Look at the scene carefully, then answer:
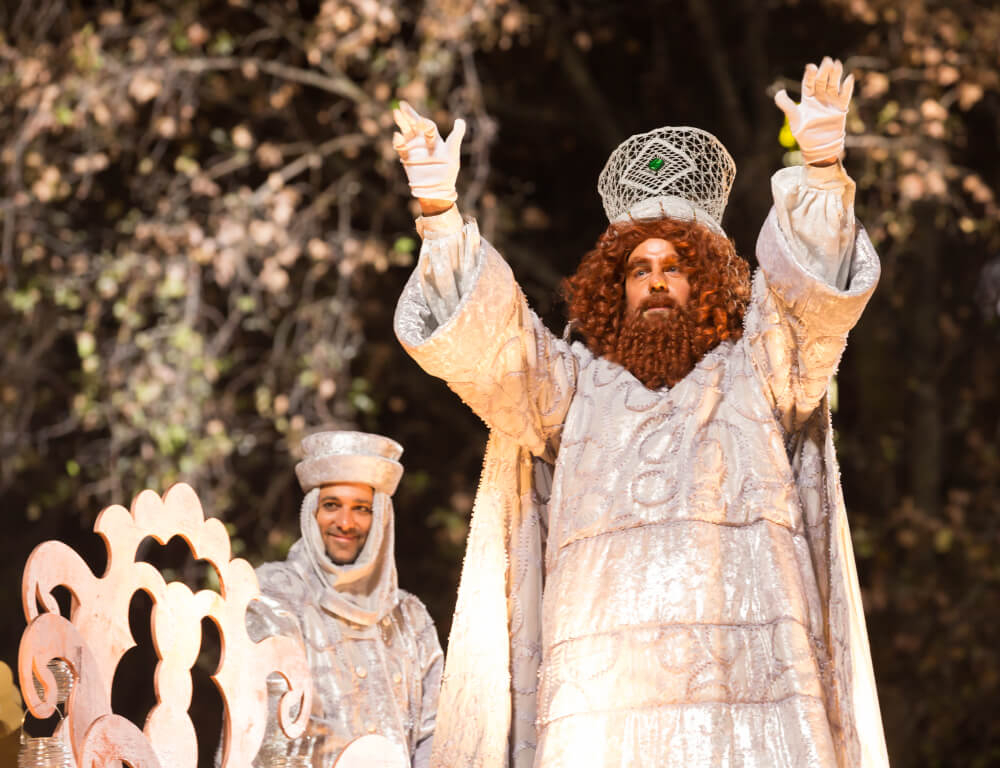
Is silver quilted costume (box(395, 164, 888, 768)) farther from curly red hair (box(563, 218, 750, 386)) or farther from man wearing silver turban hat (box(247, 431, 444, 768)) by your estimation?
man wearing silver turban hat (box(247, 431, 444, 768))

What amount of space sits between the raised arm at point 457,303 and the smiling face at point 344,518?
6.54ft

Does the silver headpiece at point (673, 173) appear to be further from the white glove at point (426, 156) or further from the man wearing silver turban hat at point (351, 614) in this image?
the man wearing silver turban hat at point (351, 614)

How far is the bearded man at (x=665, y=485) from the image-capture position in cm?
341

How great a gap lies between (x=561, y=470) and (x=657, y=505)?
25cm

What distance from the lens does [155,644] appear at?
3.58 m

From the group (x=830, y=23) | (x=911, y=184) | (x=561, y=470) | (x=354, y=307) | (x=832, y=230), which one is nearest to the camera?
(x=832, y=230)

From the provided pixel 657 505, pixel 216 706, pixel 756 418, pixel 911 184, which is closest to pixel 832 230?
pixel 756 418

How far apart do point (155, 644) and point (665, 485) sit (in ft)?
3.54

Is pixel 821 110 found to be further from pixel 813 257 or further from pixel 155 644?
pixel 155 644

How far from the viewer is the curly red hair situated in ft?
12.2

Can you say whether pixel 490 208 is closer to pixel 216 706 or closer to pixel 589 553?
pixel 216 706

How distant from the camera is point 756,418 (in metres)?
3.60

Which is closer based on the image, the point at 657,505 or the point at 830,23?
the point at 657,505

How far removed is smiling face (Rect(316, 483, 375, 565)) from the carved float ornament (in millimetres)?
1722
